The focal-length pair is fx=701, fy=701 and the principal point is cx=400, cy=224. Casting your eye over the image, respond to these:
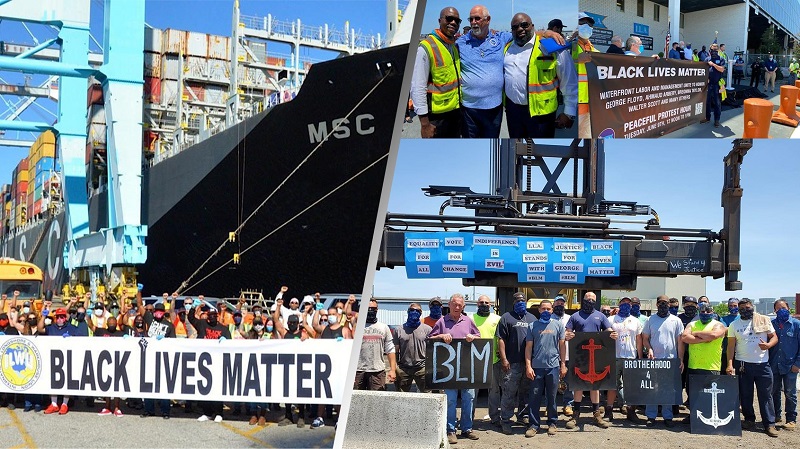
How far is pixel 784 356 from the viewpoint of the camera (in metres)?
5.79

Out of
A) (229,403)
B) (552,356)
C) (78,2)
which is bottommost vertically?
(229,403)

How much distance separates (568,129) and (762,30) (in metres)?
1.44

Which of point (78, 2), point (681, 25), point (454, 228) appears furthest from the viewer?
point (78, 2)

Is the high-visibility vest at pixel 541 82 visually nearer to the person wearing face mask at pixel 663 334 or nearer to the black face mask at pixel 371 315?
the black face mask at pixel 371 315

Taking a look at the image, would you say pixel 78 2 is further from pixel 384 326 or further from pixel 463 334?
pixel 463 334

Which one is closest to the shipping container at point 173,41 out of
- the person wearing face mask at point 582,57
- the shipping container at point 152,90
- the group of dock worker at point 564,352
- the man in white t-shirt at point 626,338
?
the shipping container at point 152,90

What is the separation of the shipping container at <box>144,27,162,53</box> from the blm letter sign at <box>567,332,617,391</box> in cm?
1088

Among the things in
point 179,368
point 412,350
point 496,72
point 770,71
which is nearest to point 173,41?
point 179,368

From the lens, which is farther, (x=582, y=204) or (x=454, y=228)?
(x=582, y=204)

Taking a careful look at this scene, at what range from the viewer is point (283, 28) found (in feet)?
42.7

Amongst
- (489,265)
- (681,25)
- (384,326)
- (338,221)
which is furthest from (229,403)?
(338,221)

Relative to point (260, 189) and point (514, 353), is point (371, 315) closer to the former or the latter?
point (514, 353)

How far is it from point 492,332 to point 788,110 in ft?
8.87

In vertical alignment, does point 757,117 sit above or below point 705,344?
above
